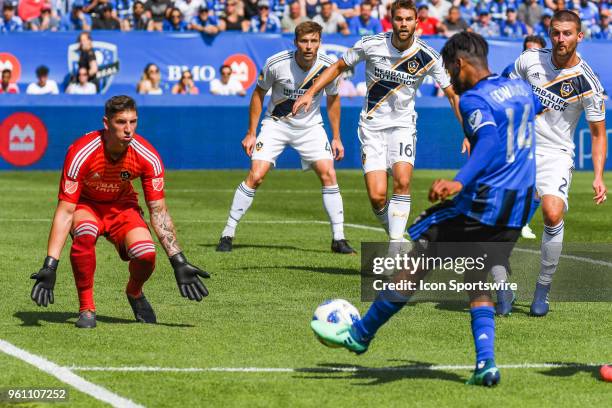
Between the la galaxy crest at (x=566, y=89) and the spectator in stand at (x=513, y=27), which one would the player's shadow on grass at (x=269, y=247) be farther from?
the spectator in stand at (x=513, y=27)

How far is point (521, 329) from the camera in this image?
864cm

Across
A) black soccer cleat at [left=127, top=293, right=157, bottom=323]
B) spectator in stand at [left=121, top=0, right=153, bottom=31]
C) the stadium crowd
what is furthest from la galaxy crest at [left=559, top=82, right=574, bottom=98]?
spectator in stand at [left=121, top=0, right=153, bottom=31]

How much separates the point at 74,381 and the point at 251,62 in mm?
21227

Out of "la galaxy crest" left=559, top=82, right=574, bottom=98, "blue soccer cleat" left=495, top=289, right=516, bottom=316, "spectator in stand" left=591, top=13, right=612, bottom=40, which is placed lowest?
"spectator in stand" left=591, top=13, right=612, bottom=40

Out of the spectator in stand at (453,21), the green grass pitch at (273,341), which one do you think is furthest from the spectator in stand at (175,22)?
the green grass pitch at (273,341)

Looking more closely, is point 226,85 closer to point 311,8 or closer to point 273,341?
point 311,8

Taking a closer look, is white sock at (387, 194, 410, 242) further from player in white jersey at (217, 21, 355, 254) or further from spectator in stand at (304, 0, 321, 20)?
spectator in stand at (304, 0, 321, 20)

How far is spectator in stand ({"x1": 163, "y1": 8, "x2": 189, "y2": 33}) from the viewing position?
27922 mm

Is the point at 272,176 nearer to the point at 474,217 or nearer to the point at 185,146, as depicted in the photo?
the point at 185,146

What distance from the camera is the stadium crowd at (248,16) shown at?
90.1 feet

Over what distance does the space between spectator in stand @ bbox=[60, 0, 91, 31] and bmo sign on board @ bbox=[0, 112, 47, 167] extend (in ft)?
12.7

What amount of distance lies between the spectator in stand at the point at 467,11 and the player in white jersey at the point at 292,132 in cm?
1750

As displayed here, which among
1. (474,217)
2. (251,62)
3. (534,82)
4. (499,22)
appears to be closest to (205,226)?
(534,82)

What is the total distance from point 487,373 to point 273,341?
1866 millimetres
